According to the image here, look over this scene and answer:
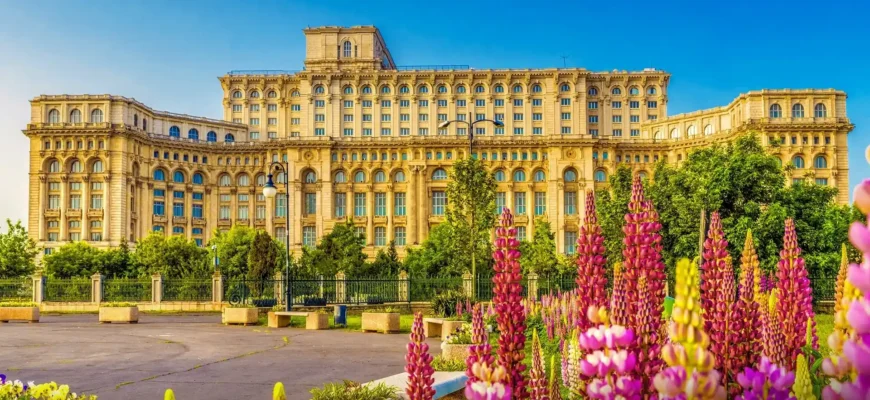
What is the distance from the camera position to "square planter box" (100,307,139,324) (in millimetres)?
31125

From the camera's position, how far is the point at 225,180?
103062 millimetres

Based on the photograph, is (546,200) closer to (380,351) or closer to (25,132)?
(25,132)

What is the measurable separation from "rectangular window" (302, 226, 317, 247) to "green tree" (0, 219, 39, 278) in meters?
35.1

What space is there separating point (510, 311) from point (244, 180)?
102 m

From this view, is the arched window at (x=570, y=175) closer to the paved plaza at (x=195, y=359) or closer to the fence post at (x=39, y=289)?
the fence post at (x=39, y=289)

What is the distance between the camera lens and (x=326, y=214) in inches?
3831

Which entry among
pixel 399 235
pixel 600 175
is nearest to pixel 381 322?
pixel 399 235

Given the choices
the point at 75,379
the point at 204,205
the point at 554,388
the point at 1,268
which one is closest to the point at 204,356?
the point at 75,379

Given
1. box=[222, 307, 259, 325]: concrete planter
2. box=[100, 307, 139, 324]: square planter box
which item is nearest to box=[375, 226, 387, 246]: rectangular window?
box=[100, 307, 139, 324]: square planter box

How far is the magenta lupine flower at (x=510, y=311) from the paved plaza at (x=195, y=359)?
8.88 meters

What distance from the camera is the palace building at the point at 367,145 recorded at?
9412 cm

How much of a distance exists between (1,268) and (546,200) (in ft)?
196

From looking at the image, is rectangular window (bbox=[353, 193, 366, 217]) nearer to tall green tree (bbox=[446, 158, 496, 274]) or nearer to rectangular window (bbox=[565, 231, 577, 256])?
rectangular window (bbox=[565, 231, 577, 256])

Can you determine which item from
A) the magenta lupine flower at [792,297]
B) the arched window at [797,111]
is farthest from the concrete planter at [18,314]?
the arched window at [797,111]
